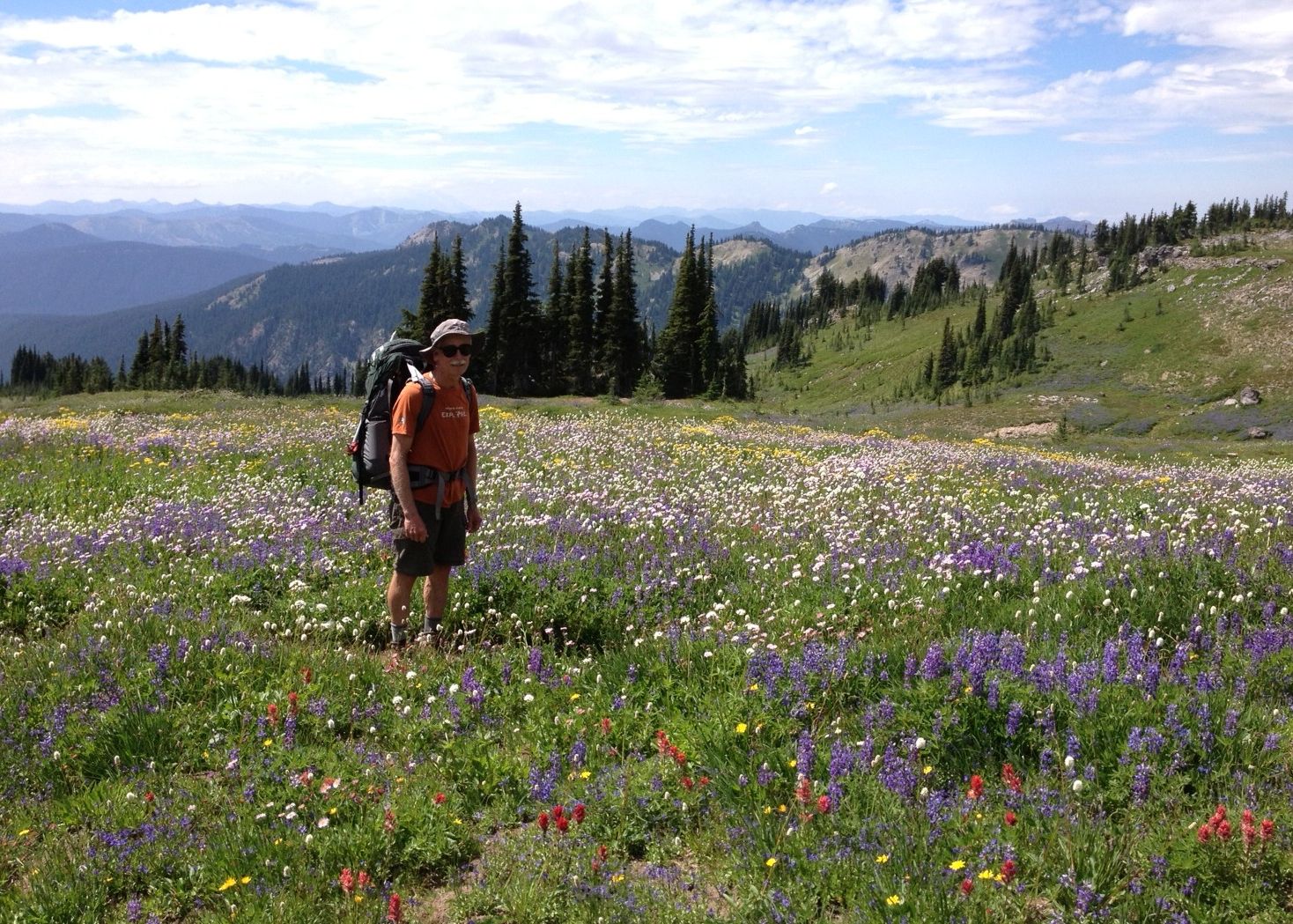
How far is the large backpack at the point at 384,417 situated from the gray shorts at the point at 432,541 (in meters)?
0.26

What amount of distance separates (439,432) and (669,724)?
136 inches

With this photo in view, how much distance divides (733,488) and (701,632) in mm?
6192

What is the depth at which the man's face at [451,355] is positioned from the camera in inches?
268

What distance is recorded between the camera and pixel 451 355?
6910mm

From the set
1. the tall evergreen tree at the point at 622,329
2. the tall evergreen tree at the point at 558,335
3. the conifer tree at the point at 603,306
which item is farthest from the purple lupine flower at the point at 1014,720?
the tall evergreen tree at the point at 558,335

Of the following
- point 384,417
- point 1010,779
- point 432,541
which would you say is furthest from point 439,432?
point 1010,779

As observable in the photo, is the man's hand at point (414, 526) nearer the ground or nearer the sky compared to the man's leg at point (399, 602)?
nearer the sky

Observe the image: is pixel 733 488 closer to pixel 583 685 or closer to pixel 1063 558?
pixel 1063 558

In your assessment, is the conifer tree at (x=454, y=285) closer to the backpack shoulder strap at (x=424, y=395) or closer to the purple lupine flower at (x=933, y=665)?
the backpack shoulder strap at (x=424, y=395)

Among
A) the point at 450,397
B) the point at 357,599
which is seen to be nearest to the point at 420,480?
the point at 450,397

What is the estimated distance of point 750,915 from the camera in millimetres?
3574

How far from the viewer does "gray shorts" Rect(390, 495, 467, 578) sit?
→ 23.1ft

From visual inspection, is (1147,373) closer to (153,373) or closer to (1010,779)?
(1010,779)

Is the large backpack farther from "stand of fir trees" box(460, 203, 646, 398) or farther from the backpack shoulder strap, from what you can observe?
"stand of fir trees" box(460, 203, 646, 398)
